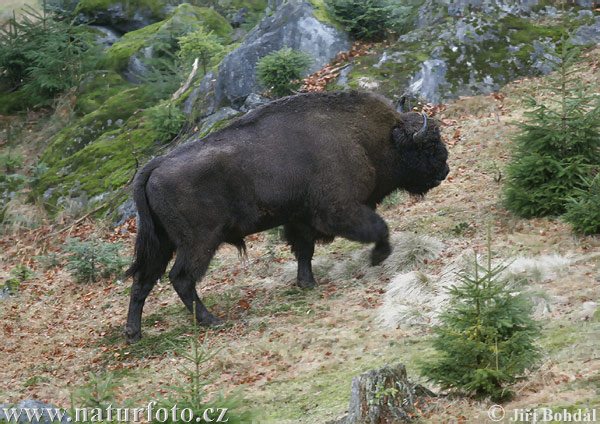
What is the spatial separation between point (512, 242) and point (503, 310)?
4.01m

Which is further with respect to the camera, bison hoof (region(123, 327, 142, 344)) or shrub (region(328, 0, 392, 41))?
shrub (region(328, 0, 392, 41))

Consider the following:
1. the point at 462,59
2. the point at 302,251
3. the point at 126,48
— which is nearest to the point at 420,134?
the point at 302,251

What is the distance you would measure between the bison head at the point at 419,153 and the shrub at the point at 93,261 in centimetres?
527

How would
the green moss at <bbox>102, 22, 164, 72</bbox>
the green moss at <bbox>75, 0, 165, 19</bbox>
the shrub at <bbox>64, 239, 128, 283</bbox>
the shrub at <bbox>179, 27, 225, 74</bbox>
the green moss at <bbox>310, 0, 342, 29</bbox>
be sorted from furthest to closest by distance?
the green moss at <bbox>75, 0, 165, 19</bbox> < the green moss at <bbox>102, 22, 164, 72</bbox> < the shrub at <bbox>179, 27, 225, 74</bbox> < the green moss at <bbox>310, 0, 342, 29</bbox> < the shrub at <bbox>64, 239, 128, 283</bbox>

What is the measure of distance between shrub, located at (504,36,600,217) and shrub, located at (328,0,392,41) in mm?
7199

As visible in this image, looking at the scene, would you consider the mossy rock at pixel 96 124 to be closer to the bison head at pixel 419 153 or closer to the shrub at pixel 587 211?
the bison head at pixel 419 153

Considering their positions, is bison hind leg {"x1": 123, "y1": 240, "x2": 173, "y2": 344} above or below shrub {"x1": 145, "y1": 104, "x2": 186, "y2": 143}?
above

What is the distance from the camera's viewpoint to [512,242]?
866 centimetres

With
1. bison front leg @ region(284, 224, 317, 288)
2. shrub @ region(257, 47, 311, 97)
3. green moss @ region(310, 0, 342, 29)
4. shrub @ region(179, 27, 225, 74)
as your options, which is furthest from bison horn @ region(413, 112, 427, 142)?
shrub @ region(179, 27, 225, 74)

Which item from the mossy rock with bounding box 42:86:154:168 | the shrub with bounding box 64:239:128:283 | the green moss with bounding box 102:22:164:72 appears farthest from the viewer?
the green moss with bounding box 102:22:164:72

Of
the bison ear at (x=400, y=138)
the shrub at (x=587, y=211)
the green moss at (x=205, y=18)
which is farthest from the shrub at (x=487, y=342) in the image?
the green moss at (x=205, y=18)

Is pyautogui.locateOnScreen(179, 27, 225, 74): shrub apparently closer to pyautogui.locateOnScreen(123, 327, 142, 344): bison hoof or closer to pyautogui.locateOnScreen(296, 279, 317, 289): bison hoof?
pyautogui.locateOnScreen(296, 279, 317, 289): bison hoof

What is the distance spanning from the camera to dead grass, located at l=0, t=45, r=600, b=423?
5.89 metres

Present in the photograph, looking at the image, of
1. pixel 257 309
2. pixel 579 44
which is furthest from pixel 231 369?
pixel 579 44
